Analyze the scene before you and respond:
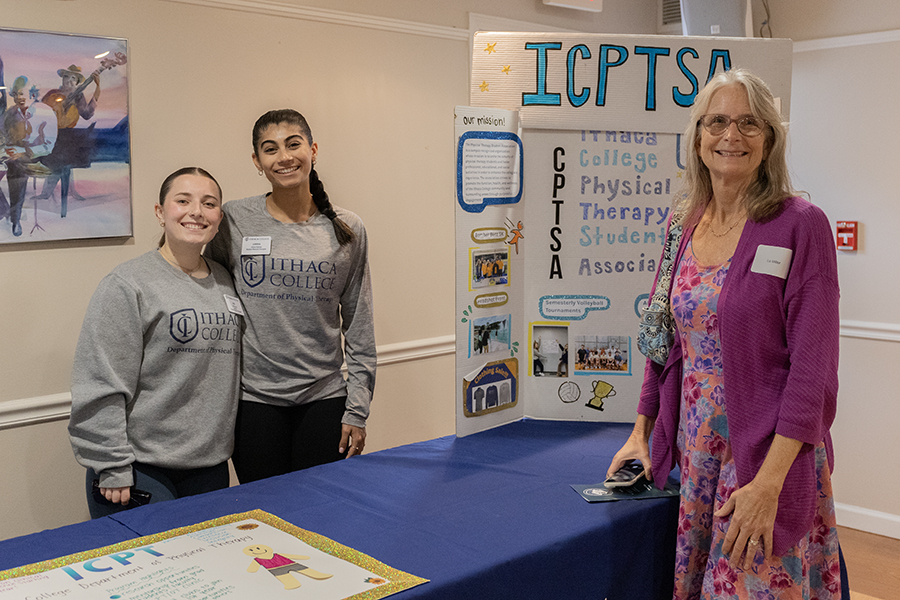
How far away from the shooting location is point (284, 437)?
2.26m

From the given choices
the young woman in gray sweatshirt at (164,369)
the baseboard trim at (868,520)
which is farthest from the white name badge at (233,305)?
the baseboard trim at (868,520)

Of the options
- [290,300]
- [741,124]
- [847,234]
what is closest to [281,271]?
[290,300]

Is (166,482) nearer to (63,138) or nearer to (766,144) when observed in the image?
(63,138)

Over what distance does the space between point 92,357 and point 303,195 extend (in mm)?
764

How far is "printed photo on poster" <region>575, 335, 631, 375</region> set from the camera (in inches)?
98.7

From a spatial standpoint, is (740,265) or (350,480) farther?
(350,480)

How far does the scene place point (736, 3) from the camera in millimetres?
3531

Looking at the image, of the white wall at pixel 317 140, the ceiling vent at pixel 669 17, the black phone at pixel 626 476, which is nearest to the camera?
the black phone at pixel 626 476

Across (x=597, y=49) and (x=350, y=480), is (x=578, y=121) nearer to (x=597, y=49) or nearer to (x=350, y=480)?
(x=597, y=49)

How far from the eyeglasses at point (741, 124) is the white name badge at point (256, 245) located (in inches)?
49.8

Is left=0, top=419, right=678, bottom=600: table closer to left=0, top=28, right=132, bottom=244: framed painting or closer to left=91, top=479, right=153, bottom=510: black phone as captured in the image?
left=91, top=479, right=153, bottom=510: black phone

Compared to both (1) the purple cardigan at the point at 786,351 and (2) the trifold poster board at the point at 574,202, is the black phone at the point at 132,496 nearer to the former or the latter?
(2) the trifold poster board at the point at 574,202

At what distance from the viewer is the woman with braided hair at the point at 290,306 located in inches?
86.7

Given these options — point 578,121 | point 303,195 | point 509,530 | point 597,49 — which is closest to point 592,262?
point 578,121
